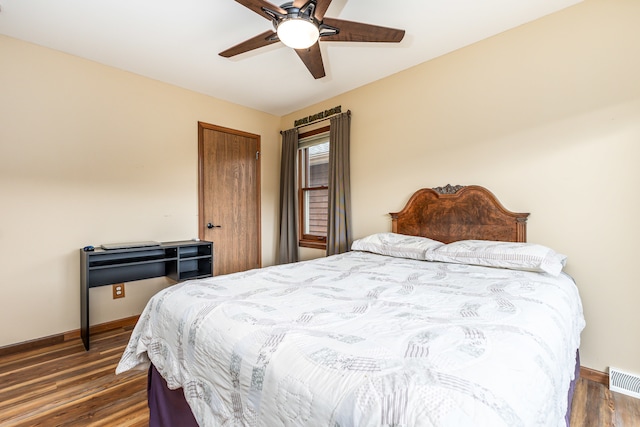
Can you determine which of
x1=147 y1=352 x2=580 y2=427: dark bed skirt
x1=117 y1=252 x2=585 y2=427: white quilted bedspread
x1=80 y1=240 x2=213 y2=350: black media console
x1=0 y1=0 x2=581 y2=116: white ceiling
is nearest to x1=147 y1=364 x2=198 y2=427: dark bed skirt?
x1=147 y1=352 x2=580 y2=427: dark bed skirt

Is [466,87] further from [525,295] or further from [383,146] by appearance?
[525,295]

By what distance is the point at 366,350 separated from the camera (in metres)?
0.90

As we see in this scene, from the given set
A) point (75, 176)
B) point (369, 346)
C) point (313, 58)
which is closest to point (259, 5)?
point (313, 58)

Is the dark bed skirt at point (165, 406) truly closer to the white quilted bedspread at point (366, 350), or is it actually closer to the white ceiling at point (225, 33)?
the white quilted bedspread at point (366, 350)

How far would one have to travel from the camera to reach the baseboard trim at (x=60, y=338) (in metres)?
2.49

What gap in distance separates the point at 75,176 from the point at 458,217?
144 inches

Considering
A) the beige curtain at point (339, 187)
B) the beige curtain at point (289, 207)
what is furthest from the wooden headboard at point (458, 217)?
the beige curtain at point (289, 207)

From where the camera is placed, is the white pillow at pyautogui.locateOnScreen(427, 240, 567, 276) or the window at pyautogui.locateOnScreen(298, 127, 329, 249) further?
the window at pyautogui.locateOnScreen(298, 127, 329, 249)

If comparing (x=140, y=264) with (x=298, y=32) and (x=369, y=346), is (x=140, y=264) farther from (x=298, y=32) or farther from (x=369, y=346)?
(x=369, y=346)

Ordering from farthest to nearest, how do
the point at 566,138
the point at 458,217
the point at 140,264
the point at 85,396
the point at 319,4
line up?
1. the point at 140,264
2. the point at 458,217
3. the point at 566,138
4. the point at 85,396
5. the point at 319,4

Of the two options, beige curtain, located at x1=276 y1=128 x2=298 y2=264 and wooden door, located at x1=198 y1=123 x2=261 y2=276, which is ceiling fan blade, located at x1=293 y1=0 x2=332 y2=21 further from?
beige curtain, located at x1=276 y1=128 x2=298 y2=264

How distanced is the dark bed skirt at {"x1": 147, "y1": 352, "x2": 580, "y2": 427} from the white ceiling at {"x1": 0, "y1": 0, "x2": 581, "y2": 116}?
2.44m

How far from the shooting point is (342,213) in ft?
11.5

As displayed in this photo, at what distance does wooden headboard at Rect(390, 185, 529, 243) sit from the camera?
240 cm
